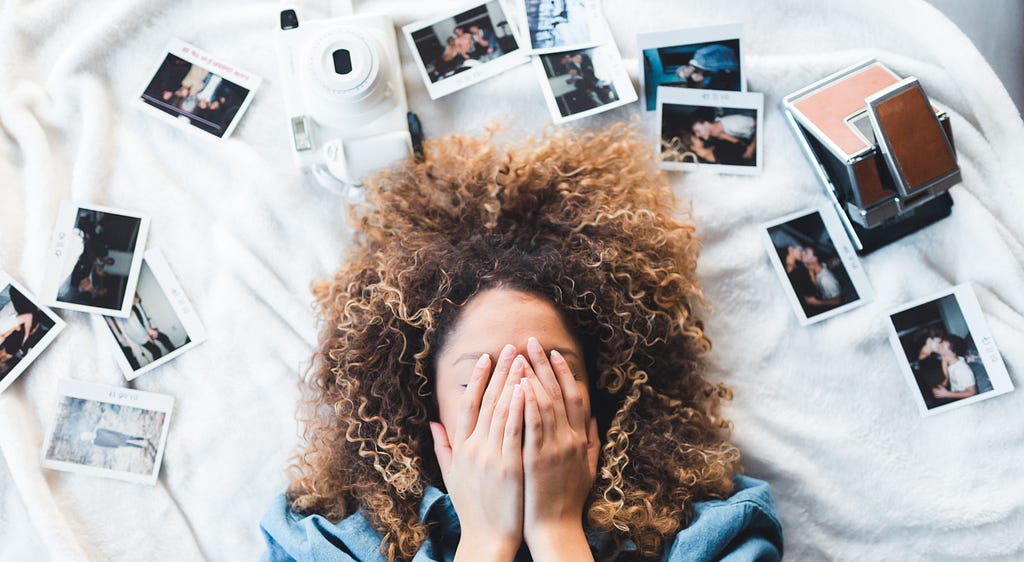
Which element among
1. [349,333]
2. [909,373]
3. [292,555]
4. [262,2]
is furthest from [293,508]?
[909,373]

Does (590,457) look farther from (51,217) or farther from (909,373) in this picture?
(51,217)

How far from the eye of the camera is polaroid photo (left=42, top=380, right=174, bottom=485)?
118cm

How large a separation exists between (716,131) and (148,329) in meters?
0.96

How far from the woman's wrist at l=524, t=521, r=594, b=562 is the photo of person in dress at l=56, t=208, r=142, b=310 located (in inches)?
29.6

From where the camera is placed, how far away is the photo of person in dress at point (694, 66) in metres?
1.23

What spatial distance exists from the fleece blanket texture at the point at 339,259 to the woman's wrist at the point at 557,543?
0.37 meters

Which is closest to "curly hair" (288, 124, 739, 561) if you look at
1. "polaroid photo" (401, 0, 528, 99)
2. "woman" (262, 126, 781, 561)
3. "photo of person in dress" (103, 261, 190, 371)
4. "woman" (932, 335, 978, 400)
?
"woman" (262, 126, 781, 561)

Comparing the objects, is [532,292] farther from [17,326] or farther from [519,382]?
[17,326]

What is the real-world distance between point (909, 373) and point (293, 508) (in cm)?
95

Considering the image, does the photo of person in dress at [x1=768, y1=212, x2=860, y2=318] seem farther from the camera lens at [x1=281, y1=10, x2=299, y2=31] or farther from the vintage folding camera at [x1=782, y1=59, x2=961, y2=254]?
the camera lens at [x1=281, y1=10, x2=299, y2=31]

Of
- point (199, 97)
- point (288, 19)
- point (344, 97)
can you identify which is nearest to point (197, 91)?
point (199, 97)

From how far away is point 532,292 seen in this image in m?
0.99

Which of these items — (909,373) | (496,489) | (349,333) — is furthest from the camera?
(909,373)

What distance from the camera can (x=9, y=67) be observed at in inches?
48.5
